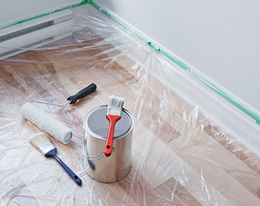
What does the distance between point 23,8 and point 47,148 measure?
743 millimetres

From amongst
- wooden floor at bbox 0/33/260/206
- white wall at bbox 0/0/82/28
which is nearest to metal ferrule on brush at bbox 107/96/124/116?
wooden floor at bbox 0/33/260/206

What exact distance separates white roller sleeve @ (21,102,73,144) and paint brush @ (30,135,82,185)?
32 mm

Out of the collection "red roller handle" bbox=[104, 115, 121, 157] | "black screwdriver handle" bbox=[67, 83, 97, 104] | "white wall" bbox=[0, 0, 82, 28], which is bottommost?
"black screwdriver handle" bbox=[67, 83, 97, 104]

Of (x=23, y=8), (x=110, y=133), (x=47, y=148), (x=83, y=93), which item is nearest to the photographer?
(x=110, y=133)

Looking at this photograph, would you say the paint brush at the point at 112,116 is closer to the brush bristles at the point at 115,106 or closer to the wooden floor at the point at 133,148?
the brush bristles at the point at 115,106

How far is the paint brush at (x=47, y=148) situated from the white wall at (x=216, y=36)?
2.04ft

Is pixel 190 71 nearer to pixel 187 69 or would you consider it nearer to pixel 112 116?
pixel 187 69

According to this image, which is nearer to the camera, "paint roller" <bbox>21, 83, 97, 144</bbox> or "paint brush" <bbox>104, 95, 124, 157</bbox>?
"paint brush" <bbox>104, 95, 124, 157</bbox>

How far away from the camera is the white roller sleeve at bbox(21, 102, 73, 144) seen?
3.35ft

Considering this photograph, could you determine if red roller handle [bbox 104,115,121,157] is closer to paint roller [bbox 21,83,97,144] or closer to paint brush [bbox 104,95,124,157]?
paint brush [bbox 104,95,124,157]

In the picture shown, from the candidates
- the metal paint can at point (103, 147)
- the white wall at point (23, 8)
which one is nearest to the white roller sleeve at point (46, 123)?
the metal paint can at point (103, 147)

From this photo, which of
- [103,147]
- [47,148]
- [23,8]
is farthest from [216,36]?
[23,8]

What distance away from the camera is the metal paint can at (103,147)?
0.86 meters

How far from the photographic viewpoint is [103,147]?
34.1 inches
